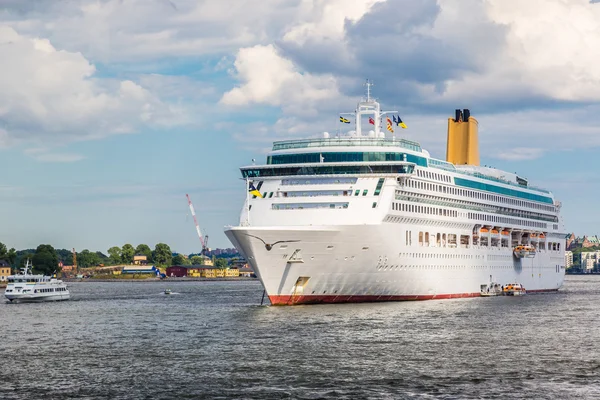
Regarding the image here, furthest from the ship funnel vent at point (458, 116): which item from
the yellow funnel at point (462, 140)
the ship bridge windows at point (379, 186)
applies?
the ship bridge windows at point (379, 186)

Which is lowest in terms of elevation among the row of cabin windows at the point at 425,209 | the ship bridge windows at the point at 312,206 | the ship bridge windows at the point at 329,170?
the ship bridge windows at the point at 312,206

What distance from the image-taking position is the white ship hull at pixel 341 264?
88.1 m

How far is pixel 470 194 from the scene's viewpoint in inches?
4692

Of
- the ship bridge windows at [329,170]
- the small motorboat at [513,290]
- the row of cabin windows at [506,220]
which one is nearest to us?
the ship bridge windows at [329,170]

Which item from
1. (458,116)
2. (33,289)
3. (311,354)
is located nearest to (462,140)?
(458,116)

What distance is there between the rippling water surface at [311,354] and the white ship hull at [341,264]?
1.89m

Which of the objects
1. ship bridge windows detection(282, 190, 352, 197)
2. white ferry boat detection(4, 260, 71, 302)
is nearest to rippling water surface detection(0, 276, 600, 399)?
ship bridge windows detection(282, 190, 352, 197)

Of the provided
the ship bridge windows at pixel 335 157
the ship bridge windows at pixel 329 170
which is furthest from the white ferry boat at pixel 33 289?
the ship bridge windows at pixel 335 157

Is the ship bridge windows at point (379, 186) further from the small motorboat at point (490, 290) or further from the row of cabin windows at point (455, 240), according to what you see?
the small motorboat at point (490, 290)

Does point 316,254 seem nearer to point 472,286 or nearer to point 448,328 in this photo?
point 448,328

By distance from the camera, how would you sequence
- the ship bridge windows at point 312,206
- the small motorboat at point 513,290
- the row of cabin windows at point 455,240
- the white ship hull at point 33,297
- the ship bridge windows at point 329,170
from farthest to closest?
the white ship hull at point 33,297 → the small motorboat at point 513,290 → the row of cabin windows at point 455,240 → the ship bridge windows at point 329,170 → the ship bridge windows at point 312,206

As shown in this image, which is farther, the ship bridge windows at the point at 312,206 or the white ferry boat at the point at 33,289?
the white ferry boat at the point at 33,289

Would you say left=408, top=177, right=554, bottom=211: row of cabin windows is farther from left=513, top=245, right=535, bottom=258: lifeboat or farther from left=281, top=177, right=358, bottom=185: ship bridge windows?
left=281, top=177, right=358, bottom=185: ship bridge windows

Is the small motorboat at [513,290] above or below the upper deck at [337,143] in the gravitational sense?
below
